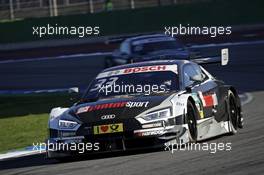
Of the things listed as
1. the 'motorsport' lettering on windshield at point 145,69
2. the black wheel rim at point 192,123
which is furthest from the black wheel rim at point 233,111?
the black wheel rim at point 192,123

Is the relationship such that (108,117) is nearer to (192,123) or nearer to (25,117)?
(192,123)

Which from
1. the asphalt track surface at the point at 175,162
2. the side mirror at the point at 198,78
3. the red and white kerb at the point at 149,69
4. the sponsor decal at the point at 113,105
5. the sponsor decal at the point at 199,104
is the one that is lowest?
the asphalt track surface at the point at 175,162

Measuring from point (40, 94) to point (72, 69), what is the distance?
6.53 meters

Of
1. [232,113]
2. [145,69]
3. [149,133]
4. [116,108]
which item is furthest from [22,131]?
[149,133]

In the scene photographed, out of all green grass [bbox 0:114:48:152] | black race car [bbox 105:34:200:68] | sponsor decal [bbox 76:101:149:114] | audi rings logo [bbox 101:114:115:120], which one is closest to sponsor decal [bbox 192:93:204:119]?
sponsor decal [bbox 76:101:149:114]

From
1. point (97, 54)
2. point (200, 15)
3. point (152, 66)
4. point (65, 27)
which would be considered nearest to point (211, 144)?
point (152, 66)

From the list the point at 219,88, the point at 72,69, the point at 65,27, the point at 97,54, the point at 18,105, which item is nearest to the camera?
the point at 219,88

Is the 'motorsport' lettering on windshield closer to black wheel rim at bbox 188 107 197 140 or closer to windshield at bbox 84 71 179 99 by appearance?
windshield at bbox 84 71 179 99

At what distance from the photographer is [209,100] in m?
11.7

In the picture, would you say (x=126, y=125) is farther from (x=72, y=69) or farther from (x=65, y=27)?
(x=65, y=27)

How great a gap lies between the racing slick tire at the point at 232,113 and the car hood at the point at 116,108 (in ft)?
4.93

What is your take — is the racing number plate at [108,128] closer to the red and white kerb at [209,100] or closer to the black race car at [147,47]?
the red and white kerb at [209,100]

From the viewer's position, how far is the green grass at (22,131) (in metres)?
14.2

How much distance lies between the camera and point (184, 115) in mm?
10648
